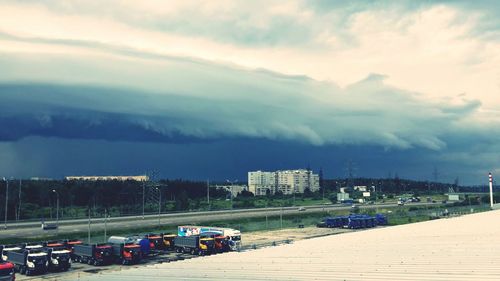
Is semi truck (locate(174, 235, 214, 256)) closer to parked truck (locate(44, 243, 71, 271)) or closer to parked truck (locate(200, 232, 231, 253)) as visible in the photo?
parked truck (locate(200, 232, 231, 253))

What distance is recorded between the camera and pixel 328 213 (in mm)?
128625

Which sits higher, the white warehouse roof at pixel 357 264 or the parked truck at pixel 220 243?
the white warehouse roof at pixel 357 264

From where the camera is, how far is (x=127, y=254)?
52.8m

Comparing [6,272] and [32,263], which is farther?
[32,263]

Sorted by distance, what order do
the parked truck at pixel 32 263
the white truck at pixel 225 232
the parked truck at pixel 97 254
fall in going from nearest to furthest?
the parked truck at pixel 32 263, the parked truck at pixel 97 254, the white truck at pixel 225 232

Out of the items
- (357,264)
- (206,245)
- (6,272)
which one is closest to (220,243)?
(206,245)

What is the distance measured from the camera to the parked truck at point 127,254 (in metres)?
52.8

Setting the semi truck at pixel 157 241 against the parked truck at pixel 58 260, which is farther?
the semi truck at pixel 157 241

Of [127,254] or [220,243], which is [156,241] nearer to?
[220,243]

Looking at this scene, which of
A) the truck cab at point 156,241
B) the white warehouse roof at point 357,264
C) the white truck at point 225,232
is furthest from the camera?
the truck cab at point 156,241

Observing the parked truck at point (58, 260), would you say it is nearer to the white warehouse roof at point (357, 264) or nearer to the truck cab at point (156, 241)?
the truck cab at point (156, 241)

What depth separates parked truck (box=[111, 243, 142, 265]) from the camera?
2078 inches

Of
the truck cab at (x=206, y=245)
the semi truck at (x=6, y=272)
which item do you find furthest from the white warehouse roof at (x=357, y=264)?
the truck cab at (x=206, y=245)

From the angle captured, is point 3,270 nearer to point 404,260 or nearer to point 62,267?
point 62,267
